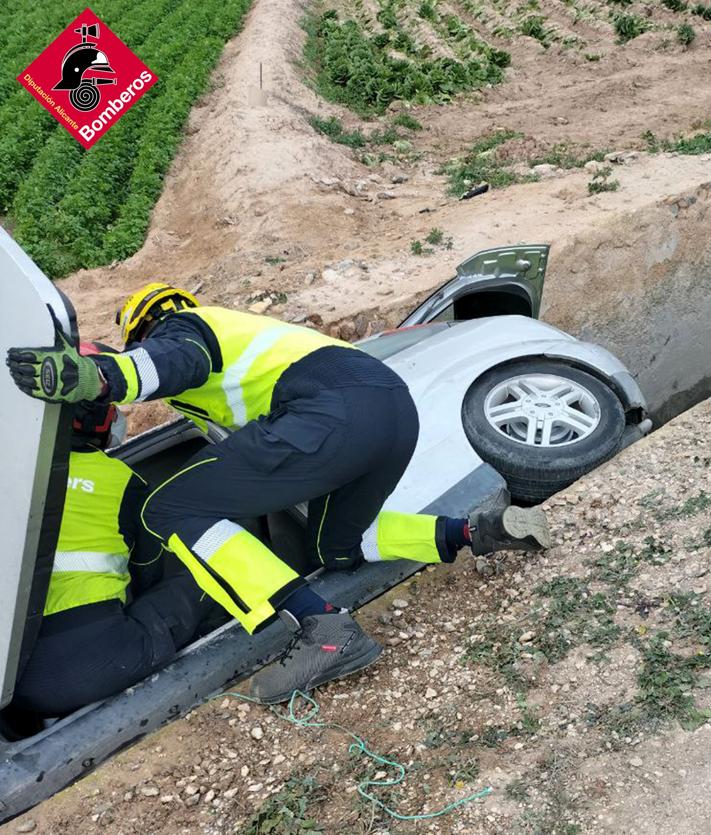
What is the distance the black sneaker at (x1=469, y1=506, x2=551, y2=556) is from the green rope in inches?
37.1

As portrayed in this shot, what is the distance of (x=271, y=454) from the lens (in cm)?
320

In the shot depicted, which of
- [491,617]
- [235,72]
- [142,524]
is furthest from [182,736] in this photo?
[235,72]

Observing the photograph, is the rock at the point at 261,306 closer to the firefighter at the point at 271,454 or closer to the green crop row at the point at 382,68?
the firefighter at the point at 271,454

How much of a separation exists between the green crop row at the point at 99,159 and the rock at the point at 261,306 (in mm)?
3956

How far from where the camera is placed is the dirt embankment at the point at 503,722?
8.52 ft

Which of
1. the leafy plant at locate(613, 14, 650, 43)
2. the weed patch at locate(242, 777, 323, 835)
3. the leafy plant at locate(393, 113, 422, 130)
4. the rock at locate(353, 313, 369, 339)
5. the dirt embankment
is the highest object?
the weed patch at locate(242, 777, 323, 835)

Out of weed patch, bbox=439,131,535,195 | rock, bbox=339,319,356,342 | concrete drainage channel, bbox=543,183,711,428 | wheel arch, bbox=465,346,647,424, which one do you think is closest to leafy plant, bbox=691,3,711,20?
weed patch, bbox=439,131,535,195

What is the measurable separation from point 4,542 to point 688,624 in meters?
2.46

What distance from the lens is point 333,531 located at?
368cm

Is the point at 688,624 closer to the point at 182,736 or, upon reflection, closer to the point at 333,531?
the point at 333,531

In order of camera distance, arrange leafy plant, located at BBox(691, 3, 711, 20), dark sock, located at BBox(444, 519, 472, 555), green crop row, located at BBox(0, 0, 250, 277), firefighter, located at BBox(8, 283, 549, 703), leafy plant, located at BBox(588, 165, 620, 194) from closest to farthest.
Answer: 1. firefighter, located at BBox(8, 283, 549, 703)
2. dark sock, located at BBox(444, 519, 472, 555)
3. leafy plant, located at BBox(588, 165, 620, 194)
4. green crop row, located at BBox(0, 0, 250, 277)
5. leafy plant, located at BBox(691, 3, 711, 20)

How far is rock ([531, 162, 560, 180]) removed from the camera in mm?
10702

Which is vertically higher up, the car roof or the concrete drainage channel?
the car roof

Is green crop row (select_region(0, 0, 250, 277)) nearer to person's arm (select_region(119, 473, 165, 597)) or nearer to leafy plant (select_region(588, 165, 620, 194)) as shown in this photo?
leafy plant (select_region(588, 165, 620, 194))
